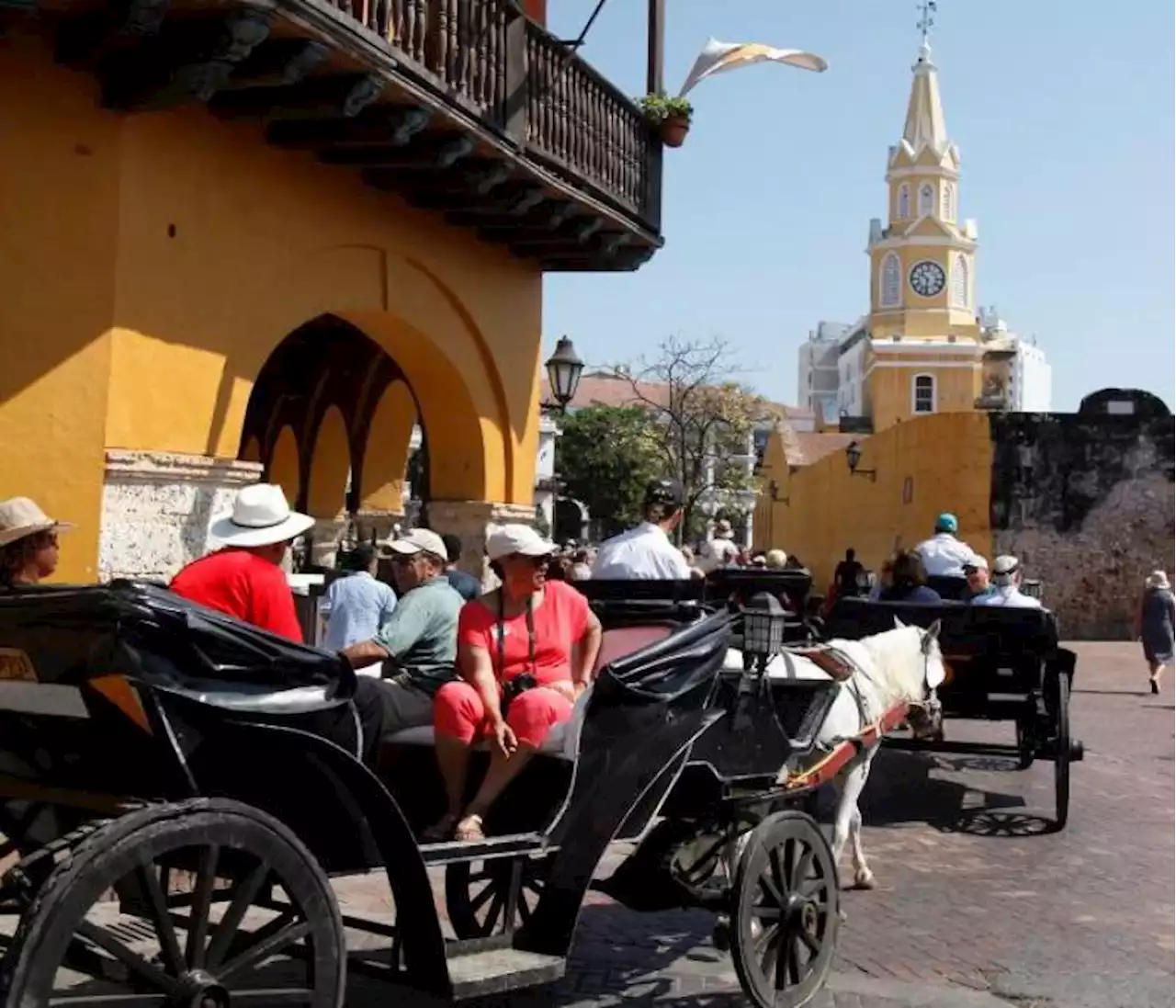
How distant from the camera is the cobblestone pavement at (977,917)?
6062 mm

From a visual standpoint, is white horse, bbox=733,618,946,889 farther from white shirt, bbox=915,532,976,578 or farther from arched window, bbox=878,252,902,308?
arched window, bbox=878,252,902,308

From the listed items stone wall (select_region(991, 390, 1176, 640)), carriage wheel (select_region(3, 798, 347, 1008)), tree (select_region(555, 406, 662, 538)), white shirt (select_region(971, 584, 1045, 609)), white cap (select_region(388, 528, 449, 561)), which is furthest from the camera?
tree (select_region(555, 406, 662, 538))

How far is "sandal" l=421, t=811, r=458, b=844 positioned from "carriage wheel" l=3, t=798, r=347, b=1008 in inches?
33.8

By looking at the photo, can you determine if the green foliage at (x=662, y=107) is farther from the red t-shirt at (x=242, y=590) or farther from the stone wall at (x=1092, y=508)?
the stone wall at (x=1092, y=508)

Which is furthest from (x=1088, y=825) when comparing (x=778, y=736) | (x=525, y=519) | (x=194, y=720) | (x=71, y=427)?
(x=194, y=720)

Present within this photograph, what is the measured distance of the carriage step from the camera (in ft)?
14.8

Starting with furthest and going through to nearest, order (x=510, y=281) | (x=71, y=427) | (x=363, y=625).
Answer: (x=510, y=281) < (x=363, y=625) < (x=71, y=427)

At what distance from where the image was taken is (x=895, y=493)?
106 feet

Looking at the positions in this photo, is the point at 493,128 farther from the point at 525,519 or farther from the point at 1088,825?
the point at 1088,825

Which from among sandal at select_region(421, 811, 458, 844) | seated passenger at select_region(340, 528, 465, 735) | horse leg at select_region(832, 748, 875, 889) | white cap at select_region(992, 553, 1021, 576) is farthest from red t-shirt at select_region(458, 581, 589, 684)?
white cap at select_region(992, 553, 1021, 576)

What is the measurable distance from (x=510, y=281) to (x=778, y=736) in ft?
23.7

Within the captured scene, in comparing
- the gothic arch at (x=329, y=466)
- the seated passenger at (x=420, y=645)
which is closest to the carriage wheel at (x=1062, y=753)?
the seated passenger at (x=420, y=645)

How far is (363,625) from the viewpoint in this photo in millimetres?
9273

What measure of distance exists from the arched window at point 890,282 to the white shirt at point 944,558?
70395mm
